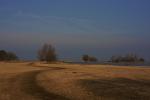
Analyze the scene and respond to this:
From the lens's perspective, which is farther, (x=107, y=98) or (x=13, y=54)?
(x=13, y=54)

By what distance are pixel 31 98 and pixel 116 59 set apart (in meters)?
148

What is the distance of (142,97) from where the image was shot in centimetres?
1440

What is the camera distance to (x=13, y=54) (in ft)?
479

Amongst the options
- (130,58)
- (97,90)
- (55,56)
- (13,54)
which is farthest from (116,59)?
(97,90)

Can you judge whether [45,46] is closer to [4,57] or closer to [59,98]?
[4,57]

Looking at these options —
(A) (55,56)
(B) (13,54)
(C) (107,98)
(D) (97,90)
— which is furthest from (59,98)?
(B) (13,54)

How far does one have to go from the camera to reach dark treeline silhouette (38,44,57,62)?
133m

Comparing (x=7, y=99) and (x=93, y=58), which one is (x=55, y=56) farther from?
(x=7, y=99)

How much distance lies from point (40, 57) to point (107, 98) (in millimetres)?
123938

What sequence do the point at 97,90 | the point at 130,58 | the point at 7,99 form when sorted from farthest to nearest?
1. the point at 130,58
2. the point at 97,90
3. the point at 7,99

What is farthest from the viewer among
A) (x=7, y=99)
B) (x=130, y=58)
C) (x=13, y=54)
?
(x=130, y=58)

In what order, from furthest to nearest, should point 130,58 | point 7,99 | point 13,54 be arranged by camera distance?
point 130,58, point 13,54, point 7,99

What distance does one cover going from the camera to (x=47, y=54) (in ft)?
443

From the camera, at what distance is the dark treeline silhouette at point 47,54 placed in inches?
5226
